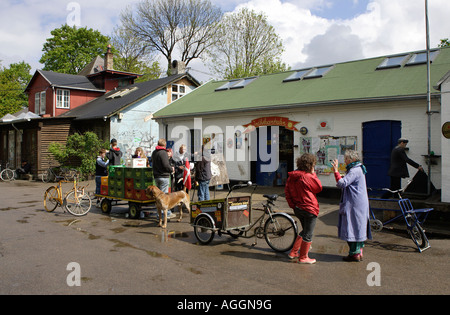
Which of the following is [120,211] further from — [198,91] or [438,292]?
[198,91]

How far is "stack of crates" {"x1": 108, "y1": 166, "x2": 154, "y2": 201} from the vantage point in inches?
387

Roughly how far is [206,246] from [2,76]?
44.3m

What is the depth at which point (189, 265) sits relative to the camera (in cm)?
600

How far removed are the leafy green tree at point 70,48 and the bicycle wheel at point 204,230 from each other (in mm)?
40623

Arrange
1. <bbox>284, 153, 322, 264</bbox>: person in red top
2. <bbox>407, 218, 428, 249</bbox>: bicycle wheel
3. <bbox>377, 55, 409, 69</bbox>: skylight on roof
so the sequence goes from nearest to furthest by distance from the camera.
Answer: <bbox>284, 153, 322, 264</bbox>: person in red top, <bbox>407, 218, 428, 249</bbox>: bicycle wheel, <bbox>377, 55, 409, 69</bbox>: skylight on roof

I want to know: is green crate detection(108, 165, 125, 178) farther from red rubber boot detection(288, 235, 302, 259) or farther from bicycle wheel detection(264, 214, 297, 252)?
red rubber boot detection(288, 235, 302, 259)

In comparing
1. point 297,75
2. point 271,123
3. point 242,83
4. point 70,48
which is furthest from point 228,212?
point 70,48

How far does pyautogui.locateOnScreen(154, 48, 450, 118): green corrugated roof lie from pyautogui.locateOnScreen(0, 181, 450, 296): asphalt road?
5805mm

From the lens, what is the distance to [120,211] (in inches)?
452

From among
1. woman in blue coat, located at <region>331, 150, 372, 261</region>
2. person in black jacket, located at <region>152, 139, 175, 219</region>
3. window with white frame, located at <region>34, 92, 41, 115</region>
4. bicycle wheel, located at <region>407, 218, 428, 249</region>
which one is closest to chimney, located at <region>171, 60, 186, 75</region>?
window with white frame, located at <region>34, 92, 41, 115</region>

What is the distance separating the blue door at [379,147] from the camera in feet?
40.0

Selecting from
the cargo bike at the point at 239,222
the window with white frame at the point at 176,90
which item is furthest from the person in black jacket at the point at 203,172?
the window with white frame at the point at 176,90

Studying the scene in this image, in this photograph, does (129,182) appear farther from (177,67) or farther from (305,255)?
(177,67)
